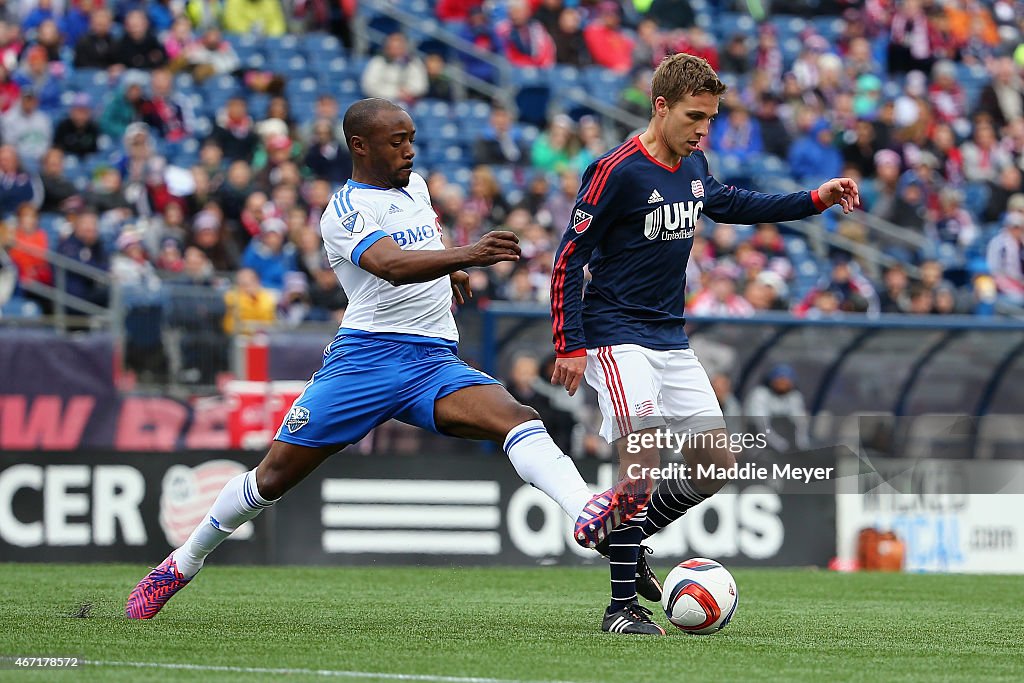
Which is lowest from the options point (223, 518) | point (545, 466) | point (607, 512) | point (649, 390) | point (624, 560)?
point (624, 560)

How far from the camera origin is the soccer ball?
721 cm

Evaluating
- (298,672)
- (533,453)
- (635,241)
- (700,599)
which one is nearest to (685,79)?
(635,241)

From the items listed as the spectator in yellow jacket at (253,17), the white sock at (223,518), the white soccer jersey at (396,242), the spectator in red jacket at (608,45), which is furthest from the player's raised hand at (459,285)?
the spectator in red jacket at (608,45)

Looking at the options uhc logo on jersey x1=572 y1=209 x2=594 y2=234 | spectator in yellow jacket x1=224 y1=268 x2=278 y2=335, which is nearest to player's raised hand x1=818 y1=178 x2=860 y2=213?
uhc logo on jersey x1=572 y1=209 x2=594 y2=234

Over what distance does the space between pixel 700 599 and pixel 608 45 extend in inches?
634

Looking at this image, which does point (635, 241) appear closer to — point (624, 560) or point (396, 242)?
point (396, 242)

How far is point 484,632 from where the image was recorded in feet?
24.1

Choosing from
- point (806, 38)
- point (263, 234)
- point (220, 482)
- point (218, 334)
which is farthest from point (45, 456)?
point (806, 38)

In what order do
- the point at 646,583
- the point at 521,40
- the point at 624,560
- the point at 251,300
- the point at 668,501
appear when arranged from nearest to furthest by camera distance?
the point at 624,560 < the point at 668,501 < the point at 646,583 < the point at 251,300 < the point at 521,40

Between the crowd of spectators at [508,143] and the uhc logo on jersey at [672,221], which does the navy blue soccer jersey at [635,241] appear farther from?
the crowd of spectators at [508,143]

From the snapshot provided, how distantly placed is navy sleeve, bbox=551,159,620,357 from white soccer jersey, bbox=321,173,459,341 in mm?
504

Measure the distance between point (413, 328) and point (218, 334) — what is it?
730cm

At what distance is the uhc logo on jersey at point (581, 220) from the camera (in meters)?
7.49

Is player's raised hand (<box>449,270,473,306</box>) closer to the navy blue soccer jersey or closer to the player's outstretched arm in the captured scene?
the navy blue soccer jersey
